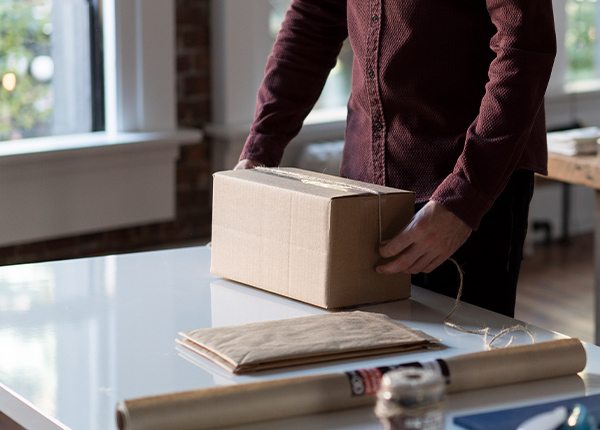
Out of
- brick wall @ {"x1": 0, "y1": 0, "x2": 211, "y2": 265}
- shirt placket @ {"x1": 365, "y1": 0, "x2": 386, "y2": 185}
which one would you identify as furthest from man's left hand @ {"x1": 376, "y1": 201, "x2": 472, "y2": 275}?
brick wall @ {"x1": 0, "y1": 0, "x2": 211, "y2": 265}

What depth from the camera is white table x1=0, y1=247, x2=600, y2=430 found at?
3.16 ft

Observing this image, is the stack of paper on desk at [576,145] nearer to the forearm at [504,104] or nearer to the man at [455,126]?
the man at [455,126]

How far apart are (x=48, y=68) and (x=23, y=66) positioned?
97mm

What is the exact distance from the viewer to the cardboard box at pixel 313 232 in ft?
4.11

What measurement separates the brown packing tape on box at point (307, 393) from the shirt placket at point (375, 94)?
23.3 inches

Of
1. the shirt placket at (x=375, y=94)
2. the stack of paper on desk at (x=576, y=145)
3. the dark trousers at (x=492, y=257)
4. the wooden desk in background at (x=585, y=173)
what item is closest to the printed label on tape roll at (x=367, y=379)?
the dark trousers at (x=492, y=257)

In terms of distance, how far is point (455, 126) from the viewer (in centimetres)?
148

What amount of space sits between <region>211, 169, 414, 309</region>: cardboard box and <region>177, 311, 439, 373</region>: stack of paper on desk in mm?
99

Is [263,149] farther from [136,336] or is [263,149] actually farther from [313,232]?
[136,336]

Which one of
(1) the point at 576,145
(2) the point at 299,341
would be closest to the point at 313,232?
(2) the point at 299,341

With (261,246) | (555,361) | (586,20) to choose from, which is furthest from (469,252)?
(586,20)

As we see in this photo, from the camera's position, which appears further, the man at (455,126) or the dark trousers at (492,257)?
the dark trousers at (492,257)

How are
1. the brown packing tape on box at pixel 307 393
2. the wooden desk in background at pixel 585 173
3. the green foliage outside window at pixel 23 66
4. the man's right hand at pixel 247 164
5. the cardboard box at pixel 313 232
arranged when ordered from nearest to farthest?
the brown packing tape on box at pixel 307 393
the cardboard box at pixel 313 232
the man's right hand at pixel 247 164
the wooden desk in background at pixel 585 173
the green foliage outside window at pixel 23 66

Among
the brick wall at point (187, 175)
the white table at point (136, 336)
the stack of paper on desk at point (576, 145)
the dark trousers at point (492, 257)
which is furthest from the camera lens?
the brick wall at point (187, 175)
